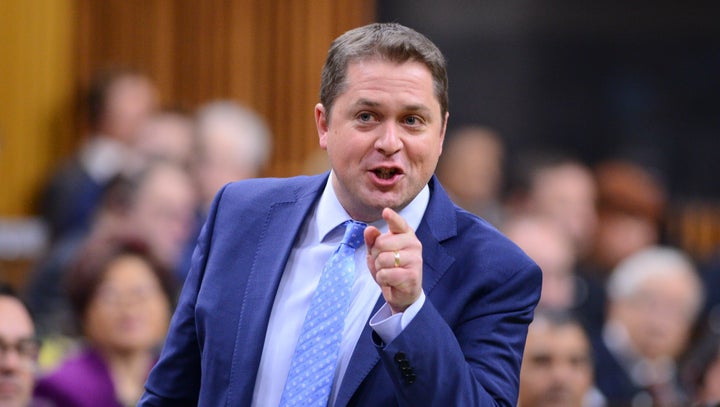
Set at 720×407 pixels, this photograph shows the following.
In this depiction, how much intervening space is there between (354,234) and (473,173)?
5.05 meters

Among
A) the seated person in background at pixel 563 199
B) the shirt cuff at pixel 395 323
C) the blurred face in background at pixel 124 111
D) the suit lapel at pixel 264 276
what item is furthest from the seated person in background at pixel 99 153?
the shirt cuff at pixel 395 323

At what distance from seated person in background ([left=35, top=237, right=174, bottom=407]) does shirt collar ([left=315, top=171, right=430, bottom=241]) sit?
1.91 m

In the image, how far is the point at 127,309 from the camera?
14.9 ft

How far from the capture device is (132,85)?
7.25m

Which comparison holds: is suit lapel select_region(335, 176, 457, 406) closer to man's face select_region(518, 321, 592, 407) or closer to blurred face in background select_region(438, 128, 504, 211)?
man's face select_region(518, 321, 592, 407)

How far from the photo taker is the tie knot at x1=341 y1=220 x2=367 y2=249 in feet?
7.98

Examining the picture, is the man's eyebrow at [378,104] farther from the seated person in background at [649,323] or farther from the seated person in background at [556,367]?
the seated person in background at [649,323]

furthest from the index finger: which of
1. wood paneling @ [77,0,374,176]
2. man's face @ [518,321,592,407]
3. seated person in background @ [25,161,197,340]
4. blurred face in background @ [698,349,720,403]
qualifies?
Answer: wood paneling @ [77,0,374,176]

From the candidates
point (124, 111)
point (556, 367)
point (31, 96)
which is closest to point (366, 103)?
point (556, 367)

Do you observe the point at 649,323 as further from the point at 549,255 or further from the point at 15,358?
the point at 15,358

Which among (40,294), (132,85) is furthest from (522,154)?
(40,294)

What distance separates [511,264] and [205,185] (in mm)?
4437

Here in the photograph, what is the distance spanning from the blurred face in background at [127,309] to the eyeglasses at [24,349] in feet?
2.13

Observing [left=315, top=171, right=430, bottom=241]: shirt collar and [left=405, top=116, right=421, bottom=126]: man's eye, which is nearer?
[left=405, top=116, right=421, bottom=126]: man's eye
